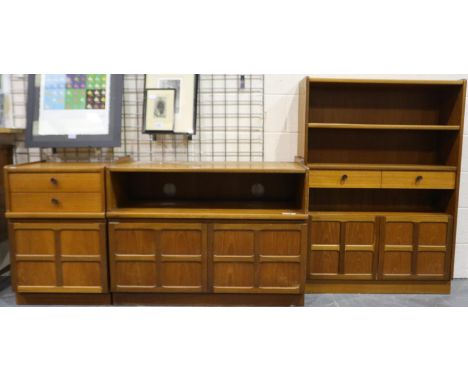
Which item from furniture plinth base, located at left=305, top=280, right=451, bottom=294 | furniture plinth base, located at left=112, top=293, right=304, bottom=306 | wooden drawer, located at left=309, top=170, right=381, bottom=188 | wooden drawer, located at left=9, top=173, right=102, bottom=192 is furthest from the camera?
furniture plinth base, located at left=305, top=280, right=451, bottom=294

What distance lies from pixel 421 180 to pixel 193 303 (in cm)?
180

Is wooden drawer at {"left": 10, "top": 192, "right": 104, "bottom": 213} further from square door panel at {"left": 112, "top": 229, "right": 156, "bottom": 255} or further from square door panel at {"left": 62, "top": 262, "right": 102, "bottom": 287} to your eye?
square door panel at {"left": 62, "top": 262, "right": 102, "bottom": 287}

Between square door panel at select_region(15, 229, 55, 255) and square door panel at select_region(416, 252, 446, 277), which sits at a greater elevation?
square door panel at select_region(15, 229, 55, 255)

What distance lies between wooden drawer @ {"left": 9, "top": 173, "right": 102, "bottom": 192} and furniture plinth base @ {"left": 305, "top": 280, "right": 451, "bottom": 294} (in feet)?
5.55

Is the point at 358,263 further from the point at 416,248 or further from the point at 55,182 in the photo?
the point at 55,182

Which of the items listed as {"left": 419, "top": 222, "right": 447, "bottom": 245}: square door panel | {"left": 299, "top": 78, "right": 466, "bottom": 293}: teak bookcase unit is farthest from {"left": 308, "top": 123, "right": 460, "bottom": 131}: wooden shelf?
{"left": 419, "top": 222, "right": 447, "bottom": 245}: square door panel

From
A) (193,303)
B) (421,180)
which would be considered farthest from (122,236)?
(421,180)

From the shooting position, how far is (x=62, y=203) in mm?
2746

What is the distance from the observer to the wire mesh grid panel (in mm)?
3217

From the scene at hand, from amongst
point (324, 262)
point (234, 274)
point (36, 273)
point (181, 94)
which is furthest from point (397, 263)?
point (36, 273)

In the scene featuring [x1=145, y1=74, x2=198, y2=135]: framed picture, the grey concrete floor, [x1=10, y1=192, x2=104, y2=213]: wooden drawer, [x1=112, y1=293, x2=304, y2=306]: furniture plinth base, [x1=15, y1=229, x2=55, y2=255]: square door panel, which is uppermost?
[x1=145, y1=74, x2=198, y2=135]: framed picture

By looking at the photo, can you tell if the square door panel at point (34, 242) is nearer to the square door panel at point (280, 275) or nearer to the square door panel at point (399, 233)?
the square door panel at point (280, 275)

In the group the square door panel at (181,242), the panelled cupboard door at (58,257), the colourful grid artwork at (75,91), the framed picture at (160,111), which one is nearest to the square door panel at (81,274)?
the panelled cupboard door at (58,257)

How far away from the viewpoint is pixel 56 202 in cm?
274
